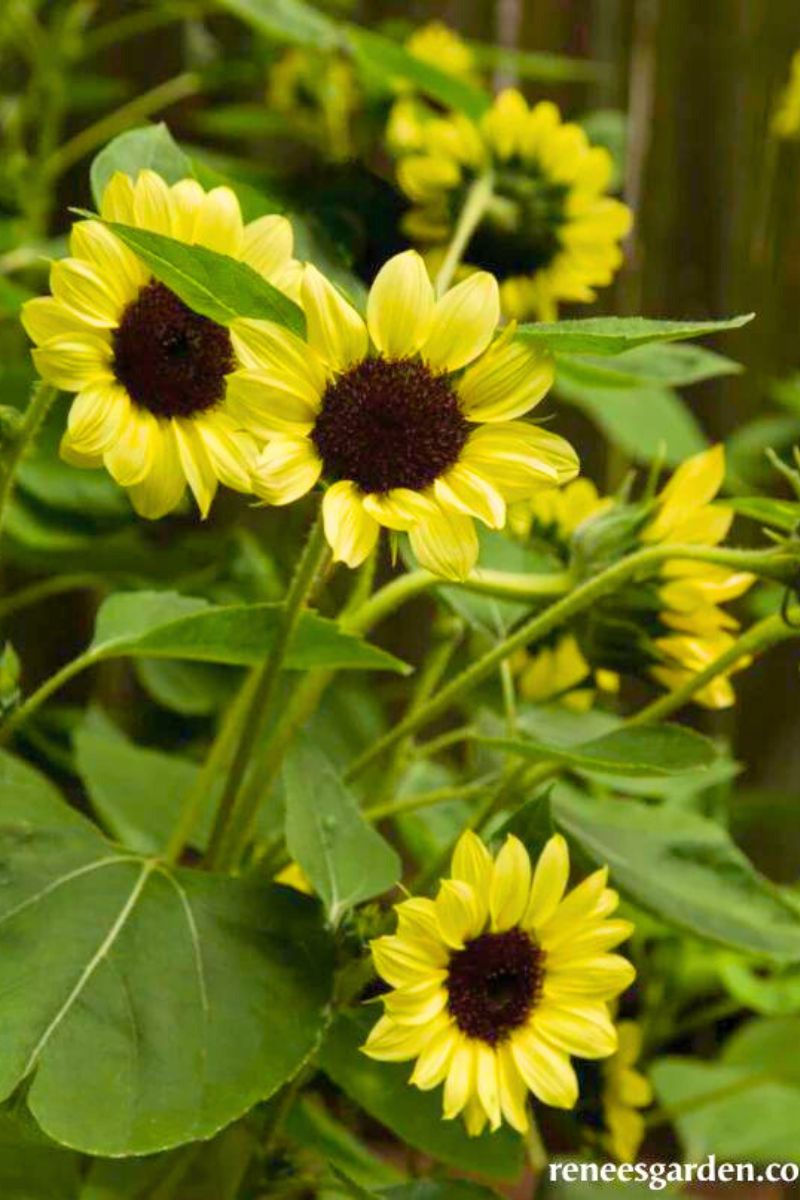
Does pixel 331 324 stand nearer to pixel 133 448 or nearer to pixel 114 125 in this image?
pixel 133 448

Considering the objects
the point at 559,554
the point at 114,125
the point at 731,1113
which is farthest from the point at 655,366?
the point at 114,125

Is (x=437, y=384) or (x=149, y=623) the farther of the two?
(x=149, y=623)

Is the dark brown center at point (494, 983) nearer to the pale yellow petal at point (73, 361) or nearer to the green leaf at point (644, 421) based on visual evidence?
the pale yellow petal at point (73, 361)

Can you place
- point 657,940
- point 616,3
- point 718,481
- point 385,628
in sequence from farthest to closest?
point 616,3
point 385,628
point 657,940
point 718,481

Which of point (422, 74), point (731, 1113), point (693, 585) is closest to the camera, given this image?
point (693, 585)

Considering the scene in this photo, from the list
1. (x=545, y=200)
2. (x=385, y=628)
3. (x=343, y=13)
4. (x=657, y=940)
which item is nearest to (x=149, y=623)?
(x=545, y=200)

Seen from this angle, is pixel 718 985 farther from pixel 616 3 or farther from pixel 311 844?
pixel 616 3

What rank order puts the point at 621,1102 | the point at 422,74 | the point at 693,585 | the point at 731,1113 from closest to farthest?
1. the point at 693,585
2. the point at 621,1102
3. the point at 422,74
4. the point at 731,1113

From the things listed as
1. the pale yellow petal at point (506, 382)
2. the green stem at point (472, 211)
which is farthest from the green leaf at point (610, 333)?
the green stem at point (472, 211)
